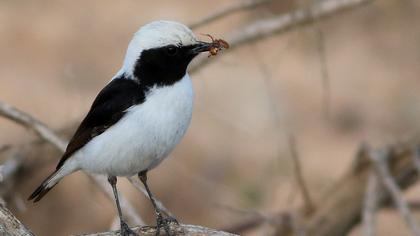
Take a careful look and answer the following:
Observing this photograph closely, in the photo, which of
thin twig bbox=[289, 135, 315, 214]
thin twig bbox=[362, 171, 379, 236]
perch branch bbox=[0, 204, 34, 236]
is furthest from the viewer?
thin twig bbox=[289, 135, 315, 214]

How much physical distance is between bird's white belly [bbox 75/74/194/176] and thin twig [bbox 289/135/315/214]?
1.50m

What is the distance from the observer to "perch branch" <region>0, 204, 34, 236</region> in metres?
3.96

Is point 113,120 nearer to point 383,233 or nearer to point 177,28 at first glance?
point 177,28

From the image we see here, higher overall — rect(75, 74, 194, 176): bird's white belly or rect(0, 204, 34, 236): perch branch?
rect(75, 74, 194, 176): bird's white belly

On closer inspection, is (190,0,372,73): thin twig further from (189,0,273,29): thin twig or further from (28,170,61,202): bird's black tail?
(28,170,61,202): bird's black tail

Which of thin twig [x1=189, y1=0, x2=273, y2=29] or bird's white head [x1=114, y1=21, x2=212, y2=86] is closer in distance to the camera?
bird's white head [x1=114, y1=21, x2=212, y2=86]

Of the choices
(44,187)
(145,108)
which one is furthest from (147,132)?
(44,187)

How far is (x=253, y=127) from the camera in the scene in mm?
9859

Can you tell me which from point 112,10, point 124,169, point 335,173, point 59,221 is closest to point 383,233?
point 335,173

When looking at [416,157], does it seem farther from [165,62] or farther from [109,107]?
[109,107]

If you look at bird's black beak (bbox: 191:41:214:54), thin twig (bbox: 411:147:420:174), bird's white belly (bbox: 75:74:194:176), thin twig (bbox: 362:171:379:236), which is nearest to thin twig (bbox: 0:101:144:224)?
bird's white belly (bbox: 75:74:194:176)

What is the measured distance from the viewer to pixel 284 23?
6.56m

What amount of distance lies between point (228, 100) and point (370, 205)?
14.2 ft


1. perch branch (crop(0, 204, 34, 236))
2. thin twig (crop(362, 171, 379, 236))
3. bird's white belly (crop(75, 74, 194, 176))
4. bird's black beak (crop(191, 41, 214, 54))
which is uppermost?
thin twig (crop(362, 171, 379, 236))
